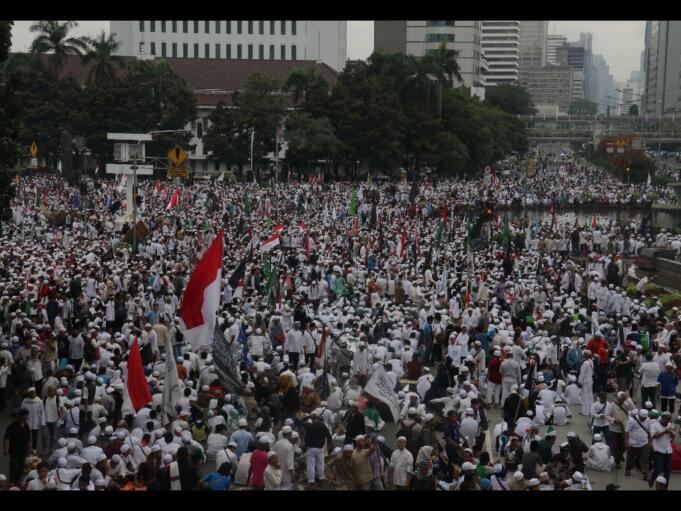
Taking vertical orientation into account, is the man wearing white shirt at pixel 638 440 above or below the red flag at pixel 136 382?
below

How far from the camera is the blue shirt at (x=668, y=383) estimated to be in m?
15.2

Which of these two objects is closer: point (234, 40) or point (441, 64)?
point (441, 64)

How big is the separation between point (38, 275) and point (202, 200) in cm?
1897

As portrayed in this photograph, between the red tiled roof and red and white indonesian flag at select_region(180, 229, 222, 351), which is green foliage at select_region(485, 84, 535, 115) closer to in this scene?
the red tiled roof

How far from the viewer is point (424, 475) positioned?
37.2 feet

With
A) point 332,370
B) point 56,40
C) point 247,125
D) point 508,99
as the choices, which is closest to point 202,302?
point 332,370

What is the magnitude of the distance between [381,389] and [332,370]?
3122 mm

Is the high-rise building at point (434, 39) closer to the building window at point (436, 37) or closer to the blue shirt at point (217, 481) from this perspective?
the building window at point (436, 37)

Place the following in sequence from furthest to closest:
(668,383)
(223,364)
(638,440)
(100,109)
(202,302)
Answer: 1. (100,109)
2. (668,383)
3. (223,364)
4. (638,440)
5. (202,302)

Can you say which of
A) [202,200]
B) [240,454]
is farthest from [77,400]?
[202,200]

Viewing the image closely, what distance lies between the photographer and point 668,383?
15.2m

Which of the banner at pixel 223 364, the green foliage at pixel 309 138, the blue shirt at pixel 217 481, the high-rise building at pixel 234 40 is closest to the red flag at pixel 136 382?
the banner at pixel 223 364

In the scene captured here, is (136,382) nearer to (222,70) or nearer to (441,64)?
(441,64)

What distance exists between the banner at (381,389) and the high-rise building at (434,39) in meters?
95.3
